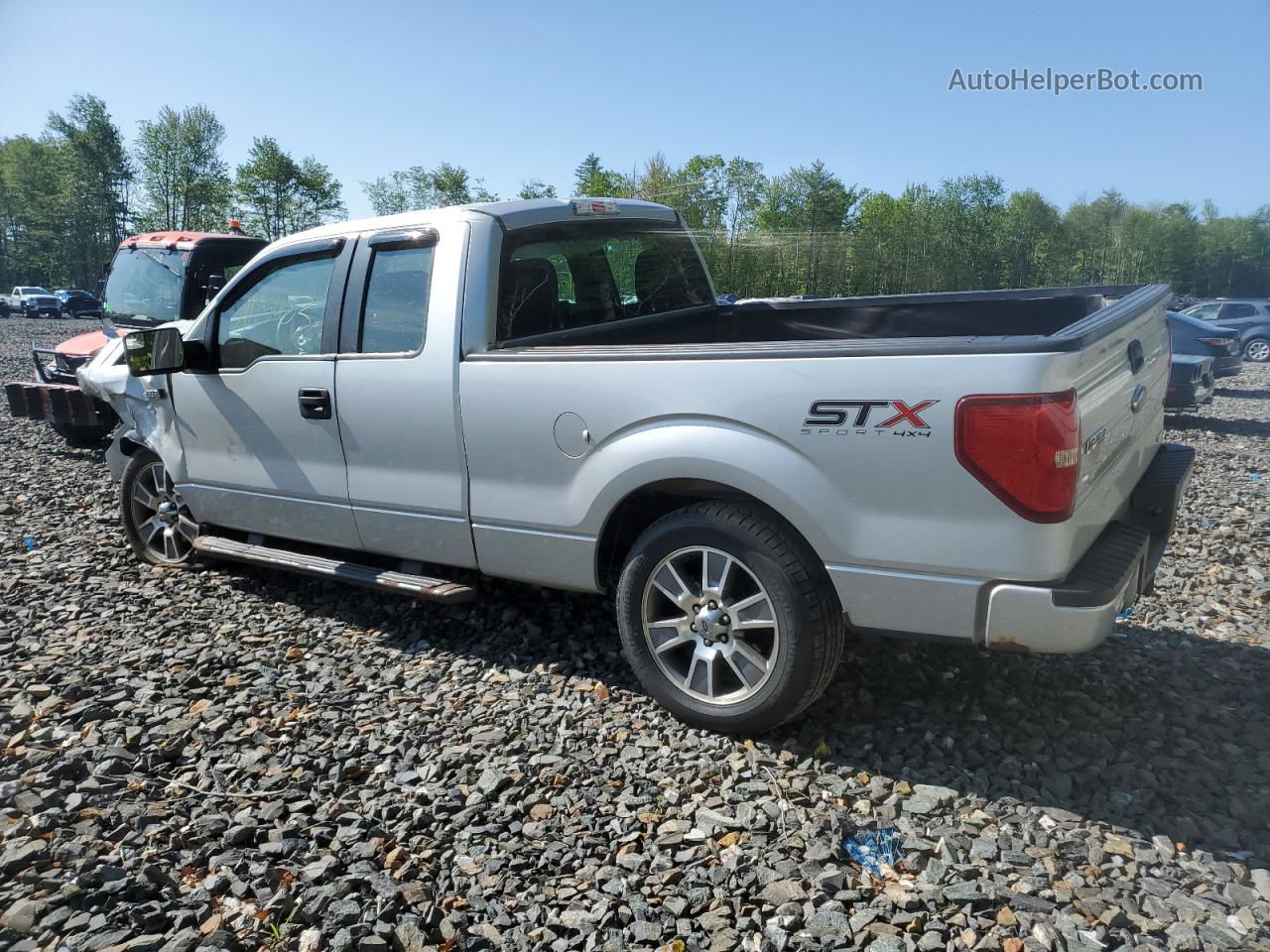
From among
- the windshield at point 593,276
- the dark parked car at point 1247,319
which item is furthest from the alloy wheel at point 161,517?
the dark parked car at point 1247,319

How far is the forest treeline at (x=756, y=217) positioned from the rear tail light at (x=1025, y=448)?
3.04 meters

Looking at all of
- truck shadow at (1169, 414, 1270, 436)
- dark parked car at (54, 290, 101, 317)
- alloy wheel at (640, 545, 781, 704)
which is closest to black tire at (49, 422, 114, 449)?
alloy wheel at (640, 545, 781, 704)

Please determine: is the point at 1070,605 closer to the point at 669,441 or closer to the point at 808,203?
the point at 669,441

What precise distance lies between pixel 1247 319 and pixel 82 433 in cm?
2758

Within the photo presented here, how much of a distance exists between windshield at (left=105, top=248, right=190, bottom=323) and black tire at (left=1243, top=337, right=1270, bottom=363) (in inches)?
1031

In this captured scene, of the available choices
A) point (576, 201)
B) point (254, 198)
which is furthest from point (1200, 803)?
point (254, 198)

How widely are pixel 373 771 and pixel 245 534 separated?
2.52 metres

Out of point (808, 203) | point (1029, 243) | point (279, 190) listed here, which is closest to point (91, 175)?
point (279, 190)

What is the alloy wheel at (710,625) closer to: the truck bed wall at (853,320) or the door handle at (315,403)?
the truck bed wall at (853,320)

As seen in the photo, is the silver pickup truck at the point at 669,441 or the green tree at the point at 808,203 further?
the green tree at the point at 808,203

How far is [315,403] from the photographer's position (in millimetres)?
4270

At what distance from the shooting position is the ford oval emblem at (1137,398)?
11.0 ft

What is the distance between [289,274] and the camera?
4.58 m

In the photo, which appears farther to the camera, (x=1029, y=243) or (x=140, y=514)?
(x=1029, y=243)
